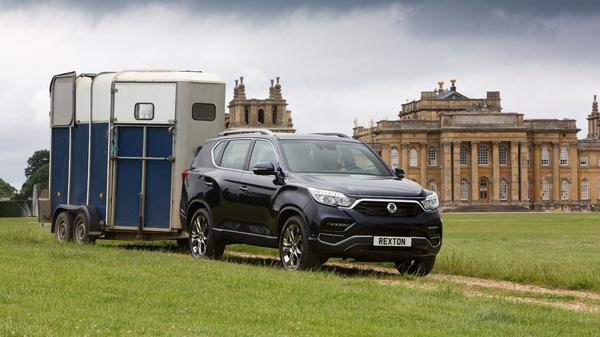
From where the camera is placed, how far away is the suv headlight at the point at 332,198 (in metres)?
13.4

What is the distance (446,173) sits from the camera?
427ft

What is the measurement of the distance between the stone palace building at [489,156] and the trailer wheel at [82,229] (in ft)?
356

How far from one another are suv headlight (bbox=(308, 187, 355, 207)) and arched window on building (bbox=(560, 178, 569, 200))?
125 m

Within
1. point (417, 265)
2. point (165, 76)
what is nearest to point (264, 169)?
point (417, 265)

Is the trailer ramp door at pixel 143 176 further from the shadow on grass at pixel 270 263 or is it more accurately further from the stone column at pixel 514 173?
the stone column at pixel 514 173

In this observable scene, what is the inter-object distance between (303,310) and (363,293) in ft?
4.75

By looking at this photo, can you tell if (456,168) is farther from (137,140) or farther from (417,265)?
(417,265)

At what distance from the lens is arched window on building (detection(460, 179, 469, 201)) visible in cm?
13111

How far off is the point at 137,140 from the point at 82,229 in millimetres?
1829

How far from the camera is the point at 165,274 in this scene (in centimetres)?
1206

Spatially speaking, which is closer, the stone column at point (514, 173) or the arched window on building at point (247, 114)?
the stone column at point (514, 173)

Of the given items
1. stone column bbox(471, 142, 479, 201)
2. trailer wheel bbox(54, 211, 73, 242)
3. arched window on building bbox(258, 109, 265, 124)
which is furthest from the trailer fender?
arched window on building bbox(258, 109, 265, 124)

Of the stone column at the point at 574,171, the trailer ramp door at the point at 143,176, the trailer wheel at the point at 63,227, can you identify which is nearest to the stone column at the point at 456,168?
the stone column at the point at 574,171

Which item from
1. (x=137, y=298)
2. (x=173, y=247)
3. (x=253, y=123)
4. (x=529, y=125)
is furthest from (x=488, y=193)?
(x=137, y=298)
